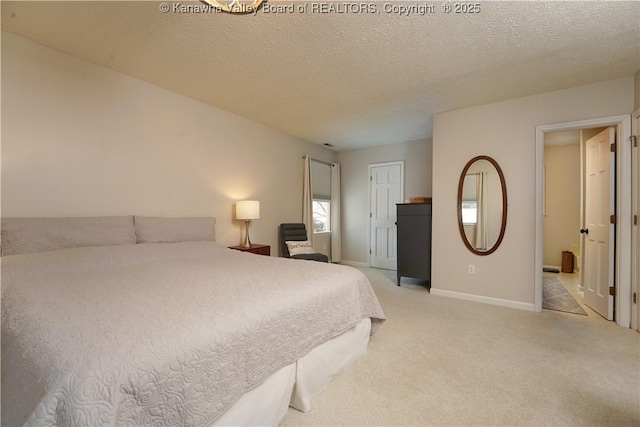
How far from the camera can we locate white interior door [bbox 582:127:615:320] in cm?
285

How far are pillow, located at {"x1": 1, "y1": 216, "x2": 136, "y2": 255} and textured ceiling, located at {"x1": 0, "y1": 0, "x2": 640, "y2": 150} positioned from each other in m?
1.47

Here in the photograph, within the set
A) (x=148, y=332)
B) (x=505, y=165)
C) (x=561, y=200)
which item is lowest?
(x=148, y=332)

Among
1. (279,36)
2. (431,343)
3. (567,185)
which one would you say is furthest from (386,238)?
(279,36)

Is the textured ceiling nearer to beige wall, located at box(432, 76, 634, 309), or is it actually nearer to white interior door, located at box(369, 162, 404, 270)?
beige wall, located at box(432, 76, 634, 309)

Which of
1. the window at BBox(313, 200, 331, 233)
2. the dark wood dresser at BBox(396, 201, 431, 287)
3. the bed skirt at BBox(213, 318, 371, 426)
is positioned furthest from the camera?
the window at BBox(313, 200, 331, 233)

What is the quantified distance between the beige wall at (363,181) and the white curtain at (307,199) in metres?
1.17

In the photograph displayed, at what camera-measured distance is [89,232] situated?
7.52 feet

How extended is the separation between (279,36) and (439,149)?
2584mm

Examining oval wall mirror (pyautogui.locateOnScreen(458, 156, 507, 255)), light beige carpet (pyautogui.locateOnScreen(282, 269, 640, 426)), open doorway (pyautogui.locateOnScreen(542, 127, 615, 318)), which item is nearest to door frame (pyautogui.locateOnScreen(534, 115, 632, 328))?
light beige carpet (pyautogui.locateOnScreen(282, 269, 640, 426))

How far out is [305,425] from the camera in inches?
56.6

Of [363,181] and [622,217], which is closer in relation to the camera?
[622,217]

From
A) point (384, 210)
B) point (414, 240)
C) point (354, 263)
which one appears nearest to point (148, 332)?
point (414, 240)

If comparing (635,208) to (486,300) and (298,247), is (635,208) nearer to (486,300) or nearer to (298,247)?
(486,300)

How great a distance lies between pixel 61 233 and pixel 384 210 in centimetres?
470
